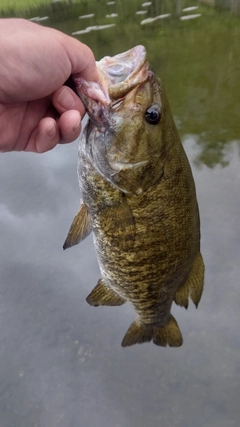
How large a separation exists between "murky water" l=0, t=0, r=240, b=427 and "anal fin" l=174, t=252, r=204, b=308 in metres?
1.30

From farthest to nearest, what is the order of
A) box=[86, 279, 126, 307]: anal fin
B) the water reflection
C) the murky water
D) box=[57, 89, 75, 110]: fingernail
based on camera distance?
the water reflection
the murky water
box=[86, 279, 126, 307]: anal fin
box=[57, 89, 75, 110]: fingernail

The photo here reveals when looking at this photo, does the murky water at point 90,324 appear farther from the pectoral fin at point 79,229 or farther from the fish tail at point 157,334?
the pectoral fin at point 79,229

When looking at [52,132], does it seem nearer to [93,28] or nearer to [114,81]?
[114,81]

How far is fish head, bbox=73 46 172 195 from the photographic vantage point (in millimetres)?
1390

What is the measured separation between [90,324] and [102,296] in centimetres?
143

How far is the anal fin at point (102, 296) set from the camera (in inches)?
75.3

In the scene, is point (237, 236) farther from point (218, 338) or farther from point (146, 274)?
point (146, 274)

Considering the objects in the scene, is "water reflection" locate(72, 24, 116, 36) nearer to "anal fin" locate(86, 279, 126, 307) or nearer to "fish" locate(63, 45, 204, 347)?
"anal fin" locate(86, 279, 126, 307)

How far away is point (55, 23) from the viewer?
36.4ft

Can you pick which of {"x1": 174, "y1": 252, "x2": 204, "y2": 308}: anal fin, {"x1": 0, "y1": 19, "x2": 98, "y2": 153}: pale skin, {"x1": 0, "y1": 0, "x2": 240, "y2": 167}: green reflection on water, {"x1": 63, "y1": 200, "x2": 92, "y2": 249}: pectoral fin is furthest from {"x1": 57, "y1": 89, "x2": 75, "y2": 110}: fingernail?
{"x1": 0, "y1": 0, "x2": 240, "y2": 167}: green reflection on water

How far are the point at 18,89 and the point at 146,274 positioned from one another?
0.81 m

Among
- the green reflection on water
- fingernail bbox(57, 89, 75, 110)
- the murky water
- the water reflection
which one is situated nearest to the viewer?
fingernail bbox(57, 89, 75, 110)

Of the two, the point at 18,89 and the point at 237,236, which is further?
the point at 237,236

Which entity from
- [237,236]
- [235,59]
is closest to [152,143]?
[237,236]
